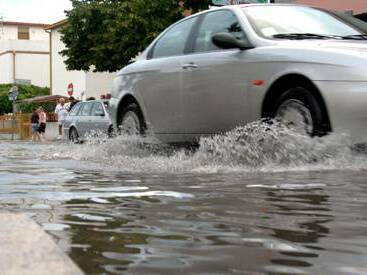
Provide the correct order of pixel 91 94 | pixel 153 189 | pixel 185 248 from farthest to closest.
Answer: pixel 91 94 → pixel 153 189 → pixel 185 248

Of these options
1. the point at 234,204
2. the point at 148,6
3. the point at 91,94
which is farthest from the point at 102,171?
the point at 91,94

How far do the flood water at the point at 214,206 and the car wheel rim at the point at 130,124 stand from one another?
1.47 feet

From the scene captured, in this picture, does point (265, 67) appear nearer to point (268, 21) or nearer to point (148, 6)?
point (268, 21)

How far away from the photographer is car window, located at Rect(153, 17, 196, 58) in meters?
7.57

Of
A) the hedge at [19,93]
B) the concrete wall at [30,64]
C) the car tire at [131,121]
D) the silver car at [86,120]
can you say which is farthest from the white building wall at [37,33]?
the car tire at [131,121]

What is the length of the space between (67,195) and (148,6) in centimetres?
1934

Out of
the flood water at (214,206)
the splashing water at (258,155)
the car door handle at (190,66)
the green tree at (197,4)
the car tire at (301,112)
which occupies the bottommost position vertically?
the flood water at (214,206)

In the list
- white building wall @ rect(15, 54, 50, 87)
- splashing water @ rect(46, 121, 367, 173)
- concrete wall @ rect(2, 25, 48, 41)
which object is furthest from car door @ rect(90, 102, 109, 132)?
concrete wall @ rect(2, 25, 48, 41)

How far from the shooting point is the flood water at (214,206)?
287cm

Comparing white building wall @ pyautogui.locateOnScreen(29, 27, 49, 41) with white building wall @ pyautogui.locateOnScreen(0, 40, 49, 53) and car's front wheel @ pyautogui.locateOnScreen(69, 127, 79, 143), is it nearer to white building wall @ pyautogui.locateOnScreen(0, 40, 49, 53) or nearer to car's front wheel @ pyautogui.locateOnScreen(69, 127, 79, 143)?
white building wall @ pyautogui.locateOnScreen(0, 40, 49, 53)

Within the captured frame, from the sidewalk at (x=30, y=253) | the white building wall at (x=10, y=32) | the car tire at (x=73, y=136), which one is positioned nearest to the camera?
the sidewalk at (x=30, y=253)

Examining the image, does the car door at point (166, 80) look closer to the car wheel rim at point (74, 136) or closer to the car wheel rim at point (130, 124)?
the car wheel rim at point (130, 124)

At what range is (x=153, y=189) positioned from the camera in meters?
5.10

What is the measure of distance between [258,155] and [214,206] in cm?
226
